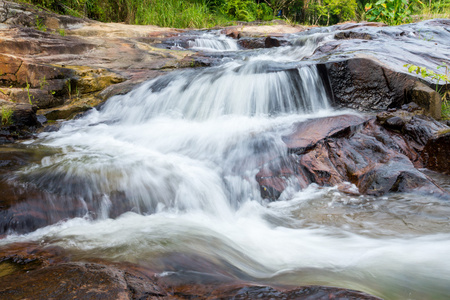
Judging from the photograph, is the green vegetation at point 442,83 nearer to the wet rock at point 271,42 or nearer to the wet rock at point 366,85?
the wet rock at point 366,85

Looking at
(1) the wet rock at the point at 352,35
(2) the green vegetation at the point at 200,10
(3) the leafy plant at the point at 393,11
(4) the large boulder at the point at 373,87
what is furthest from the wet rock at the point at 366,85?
(3) the leafy plant at the point at 393,11

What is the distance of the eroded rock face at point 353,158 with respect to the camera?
123 inches

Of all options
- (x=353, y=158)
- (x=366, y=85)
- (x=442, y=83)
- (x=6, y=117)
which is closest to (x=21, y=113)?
(x=6, y=117)

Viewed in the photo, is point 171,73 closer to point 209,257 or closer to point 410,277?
point 209,257

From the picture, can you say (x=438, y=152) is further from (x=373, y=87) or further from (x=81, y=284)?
(x=81, y=284)

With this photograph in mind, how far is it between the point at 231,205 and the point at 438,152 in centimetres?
245

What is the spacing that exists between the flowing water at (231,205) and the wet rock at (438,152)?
20 cm

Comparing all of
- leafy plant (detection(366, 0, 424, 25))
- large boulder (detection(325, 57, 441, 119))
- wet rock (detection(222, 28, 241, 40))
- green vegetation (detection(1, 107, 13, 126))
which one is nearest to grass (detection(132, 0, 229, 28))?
wet rock (detection(222, 28, 241, 40))

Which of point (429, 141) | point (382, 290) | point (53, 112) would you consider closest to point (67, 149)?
point (53, 112)

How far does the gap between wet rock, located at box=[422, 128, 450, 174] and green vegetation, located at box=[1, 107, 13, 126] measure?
546 cm

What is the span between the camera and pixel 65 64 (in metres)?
6.10

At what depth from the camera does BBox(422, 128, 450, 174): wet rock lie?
348cm

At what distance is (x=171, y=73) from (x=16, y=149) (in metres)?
3.31

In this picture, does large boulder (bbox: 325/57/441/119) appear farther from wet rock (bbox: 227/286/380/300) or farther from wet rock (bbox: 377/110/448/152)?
wet rock (bbox: 227/286/380/300)
